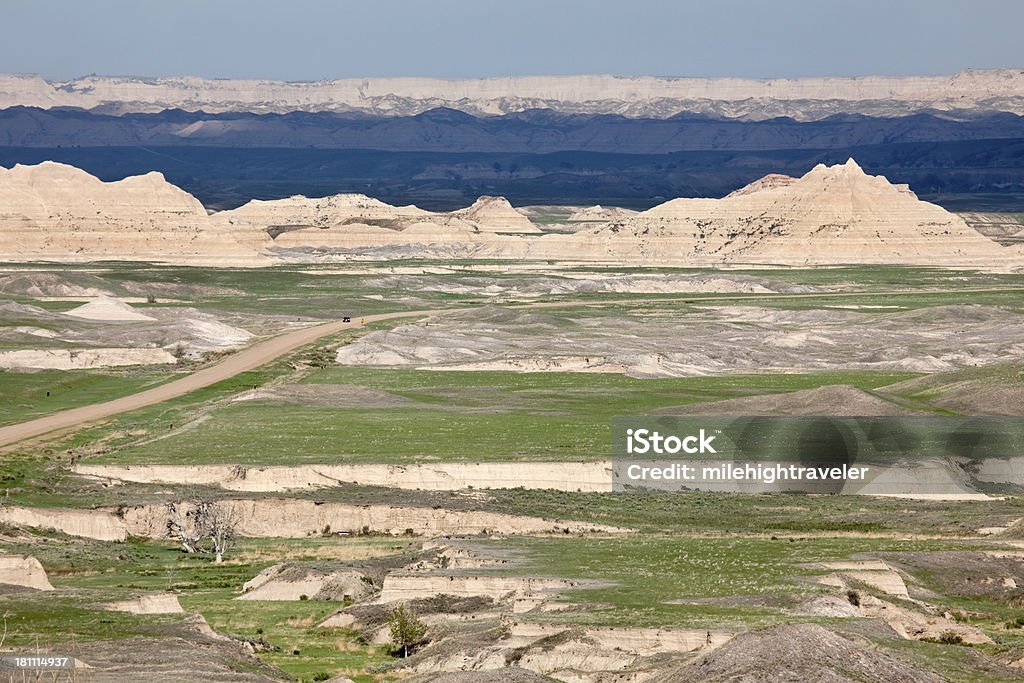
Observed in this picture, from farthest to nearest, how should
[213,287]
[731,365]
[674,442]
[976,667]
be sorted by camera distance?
[213,287] < [731,365] < [674,442] < [976,667]

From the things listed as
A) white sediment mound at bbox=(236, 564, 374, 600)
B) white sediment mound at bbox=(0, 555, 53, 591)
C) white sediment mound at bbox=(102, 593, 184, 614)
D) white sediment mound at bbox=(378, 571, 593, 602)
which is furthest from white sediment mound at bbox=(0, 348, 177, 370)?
white sediment mound at bbox=(378, 571, 593, 602)

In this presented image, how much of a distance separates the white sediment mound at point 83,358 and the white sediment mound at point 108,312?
21.0m

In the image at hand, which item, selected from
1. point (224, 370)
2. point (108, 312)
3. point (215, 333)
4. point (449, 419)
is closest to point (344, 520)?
point (449, 419)

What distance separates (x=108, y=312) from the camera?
130m

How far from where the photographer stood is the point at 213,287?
167000mm

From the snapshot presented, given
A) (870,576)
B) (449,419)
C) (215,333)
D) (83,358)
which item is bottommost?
(449,419)

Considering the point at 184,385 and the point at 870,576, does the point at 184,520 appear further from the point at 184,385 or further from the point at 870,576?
the point at 184,385

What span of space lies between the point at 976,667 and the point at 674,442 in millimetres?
32088

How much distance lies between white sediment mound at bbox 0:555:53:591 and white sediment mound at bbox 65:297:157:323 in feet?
272

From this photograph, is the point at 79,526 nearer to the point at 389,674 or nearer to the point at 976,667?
the point at 389,674

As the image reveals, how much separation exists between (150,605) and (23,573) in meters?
4.55

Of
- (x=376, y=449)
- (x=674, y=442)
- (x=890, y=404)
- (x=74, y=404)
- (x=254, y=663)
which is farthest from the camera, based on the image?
(x=74, y=404)

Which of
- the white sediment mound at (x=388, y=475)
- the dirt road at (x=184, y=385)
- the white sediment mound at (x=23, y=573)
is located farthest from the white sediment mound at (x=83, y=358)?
the white sediment mound at (x=23, y=573)

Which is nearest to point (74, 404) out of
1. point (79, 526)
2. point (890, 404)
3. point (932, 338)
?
point (79, 526)
